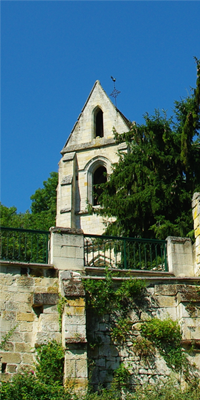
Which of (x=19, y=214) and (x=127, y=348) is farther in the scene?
(x=19, y=214)

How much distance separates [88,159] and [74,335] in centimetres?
2128

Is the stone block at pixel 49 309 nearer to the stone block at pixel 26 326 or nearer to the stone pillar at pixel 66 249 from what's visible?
the stone block at pixel 26 326

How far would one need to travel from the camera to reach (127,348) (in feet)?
34.9

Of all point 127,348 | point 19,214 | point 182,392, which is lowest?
point 182,392

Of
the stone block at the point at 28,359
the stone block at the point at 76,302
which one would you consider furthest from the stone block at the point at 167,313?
the stone block at the point at 28,359

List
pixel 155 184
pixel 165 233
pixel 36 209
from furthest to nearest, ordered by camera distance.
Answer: pixel 36 209 → pixel 155 184 → pixel 165 233

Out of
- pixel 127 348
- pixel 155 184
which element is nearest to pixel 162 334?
pixel 127 348

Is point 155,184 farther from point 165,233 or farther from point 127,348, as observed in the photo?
point 127,348

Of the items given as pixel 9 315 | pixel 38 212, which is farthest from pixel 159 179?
pixel 38 212

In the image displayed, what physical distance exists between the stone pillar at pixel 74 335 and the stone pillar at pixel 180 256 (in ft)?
7.92

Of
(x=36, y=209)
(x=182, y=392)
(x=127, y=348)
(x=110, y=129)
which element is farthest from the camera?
(x=36, y=209)

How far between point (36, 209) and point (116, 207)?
19122 millimetres

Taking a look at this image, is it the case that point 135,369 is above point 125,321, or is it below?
below

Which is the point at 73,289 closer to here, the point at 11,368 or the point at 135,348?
the point at 135,348
